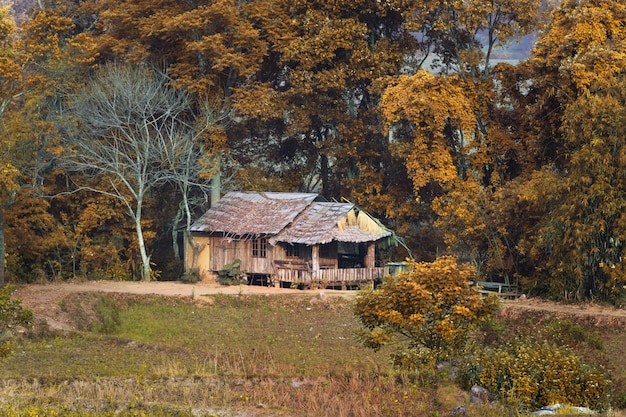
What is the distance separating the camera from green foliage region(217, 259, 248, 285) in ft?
138

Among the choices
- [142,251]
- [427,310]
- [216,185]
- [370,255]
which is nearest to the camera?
[427,310]

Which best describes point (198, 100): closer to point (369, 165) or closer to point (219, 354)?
point (369, 165)

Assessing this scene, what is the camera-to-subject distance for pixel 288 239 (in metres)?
40.6

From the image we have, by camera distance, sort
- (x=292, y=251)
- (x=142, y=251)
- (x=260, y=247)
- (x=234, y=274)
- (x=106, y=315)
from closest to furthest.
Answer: (x=106, y=315), (x=292, y=251), (x=260, y=247), (x=234, y=274), (x=142, y=251)

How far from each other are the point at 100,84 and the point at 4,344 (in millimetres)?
20060

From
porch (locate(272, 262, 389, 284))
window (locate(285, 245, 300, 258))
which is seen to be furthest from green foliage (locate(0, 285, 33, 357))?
window (locate(285, 245, 300, 258))

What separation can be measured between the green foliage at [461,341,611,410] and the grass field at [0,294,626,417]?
2.10 ft

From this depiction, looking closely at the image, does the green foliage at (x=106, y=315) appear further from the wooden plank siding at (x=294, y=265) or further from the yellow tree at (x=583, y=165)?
the yellow tree at (x=583, y=165)

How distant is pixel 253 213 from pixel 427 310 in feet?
66.6

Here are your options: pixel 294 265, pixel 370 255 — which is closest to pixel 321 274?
pixel 294 265

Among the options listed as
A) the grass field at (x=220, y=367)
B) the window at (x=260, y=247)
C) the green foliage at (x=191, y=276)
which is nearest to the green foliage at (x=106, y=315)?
the grass field at (x=220, y=367)

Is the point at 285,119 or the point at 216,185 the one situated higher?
the point at 285,119

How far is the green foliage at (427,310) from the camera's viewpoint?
22.8 m

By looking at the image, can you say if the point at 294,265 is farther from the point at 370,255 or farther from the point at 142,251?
the point at 142,251
